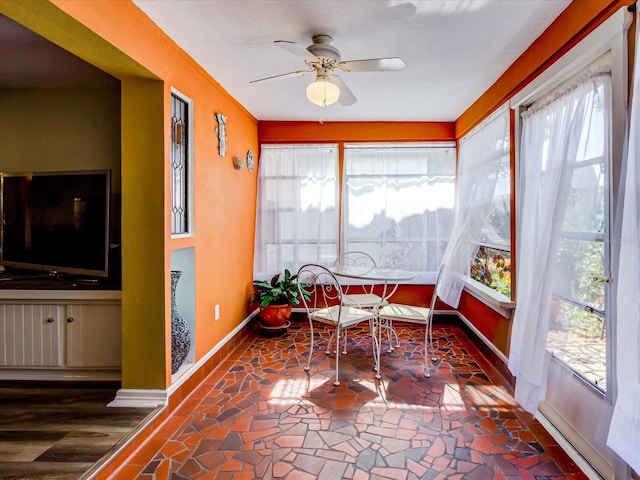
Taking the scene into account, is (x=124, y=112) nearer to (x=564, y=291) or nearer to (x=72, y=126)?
(x=72, y=126)

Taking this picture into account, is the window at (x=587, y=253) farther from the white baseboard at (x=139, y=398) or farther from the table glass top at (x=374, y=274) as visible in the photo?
the white baseboard at (x=139, y=398)

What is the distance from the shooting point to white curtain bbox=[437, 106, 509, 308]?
286 cm

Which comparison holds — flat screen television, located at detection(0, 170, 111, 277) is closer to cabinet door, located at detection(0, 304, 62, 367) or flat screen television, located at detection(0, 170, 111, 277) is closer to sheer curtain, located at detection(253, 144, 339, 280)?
cabinet door, located at detection(0, 304, 62, 367)

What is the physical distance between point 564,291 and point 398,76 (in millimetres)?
1982

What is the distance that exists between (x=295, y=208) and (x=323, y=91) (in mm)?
2123

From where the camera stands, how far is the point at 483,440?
1958mm

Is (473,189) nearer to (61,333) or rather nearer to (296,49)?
(296,49)

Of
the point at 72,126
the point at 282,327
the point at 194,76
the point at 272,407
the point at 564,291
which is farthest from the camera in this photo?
the point at 282,327

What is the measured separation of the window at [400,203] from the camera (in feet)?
13.3

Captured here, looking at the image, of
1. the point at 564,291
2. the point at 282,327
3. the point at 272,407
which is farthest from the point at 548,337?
the point at 282,327

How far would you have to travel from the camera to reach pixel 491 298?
2873mm

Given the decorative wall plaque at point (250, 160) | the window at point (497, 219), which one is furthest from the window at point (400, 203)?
the decorative wall plaque at point (250, 160)

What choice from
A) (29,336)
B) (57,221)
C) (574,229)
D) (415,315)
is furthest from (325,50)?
(29,336)

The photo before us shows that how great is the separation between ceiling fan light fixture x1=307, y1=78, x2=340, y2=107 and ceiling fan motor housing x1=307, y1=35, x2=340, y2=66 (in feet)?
0.49
